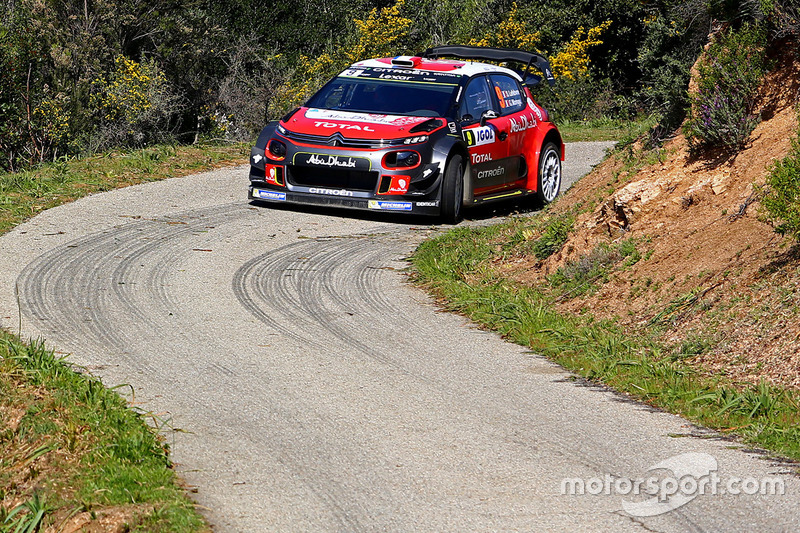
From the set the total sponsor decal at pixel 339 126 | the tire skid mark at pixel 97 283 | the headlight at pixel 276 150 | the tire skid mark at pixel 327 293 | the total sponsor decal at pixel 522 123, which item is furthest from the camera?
the total sponsor decal at pixel 522 123

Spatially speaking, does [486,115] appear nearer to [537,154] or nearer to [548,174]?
[537,154]

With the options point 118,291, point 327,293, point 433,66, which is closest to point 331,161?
point 433,66

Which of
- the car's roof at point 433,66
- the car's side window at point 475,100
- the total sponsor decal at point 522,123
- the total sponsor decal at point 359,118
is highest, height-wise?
the car's roof at point 433,66

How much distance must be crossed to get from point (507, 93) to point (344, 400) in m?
8.11

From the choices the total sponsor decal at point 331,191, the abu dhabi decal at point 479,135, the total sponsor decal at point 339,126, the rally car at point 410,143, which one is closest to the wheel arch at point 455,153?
the rally car at point 410,143

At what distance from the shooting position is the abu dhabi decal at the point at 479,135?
39.9ft

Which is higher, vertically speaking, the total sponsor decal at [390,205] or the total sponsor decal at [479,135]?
the total sponsor decal at [479,135]

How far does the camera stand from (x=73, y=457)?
16.5 ft

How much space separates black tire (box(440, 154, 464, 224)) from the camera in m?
11.8

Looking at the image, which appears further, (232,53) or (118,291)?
(232,53)

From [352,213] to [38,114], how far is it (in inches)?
471

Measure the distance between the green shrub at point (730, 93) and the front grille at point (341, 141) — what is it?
144 inches

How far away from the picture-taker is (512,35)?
31781mm

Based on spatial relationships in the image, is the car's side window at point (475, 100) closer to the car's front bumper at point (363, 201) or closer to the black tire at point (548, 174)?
the black tire at point (548, 174)
